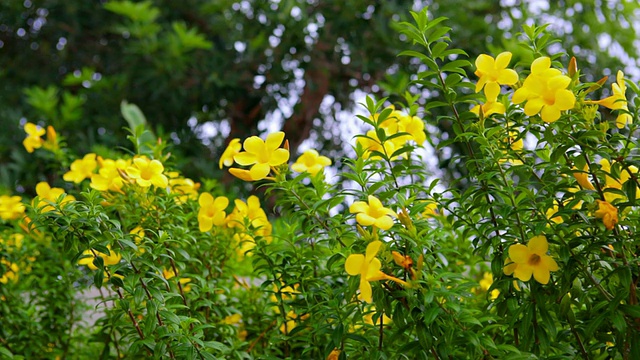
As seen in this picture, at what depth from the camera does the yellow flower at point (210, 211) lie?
1203mm

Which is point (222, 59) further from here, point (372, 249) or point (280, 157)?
point (372, 249)

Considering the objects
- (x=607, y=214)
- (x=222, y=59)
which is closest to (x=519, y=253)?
(x=607, y=214)

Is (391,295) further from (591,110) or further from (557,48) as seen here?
(557,48)

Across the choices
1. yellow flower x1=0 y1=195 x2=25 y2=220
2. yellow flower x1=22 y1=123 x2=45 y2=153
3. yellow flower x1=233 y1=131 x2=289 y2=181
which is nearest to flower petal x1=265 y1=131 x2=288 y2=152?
yellow flower x1=233 y1=131 x2=289 y2=181

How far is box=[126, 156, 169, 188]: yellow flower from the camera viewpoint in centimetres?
114

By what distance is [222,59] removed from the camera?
362 cm

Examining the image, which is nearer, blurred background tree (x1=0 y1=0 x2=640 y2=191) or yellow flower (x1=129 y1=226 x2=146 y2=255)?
yellow flower (x1=129 y1=226 x2=146 y2=255)

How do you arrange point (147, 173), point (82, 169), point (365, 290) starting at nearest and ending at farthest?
point (365, 290) < point (147, 173) < point (82, 169)

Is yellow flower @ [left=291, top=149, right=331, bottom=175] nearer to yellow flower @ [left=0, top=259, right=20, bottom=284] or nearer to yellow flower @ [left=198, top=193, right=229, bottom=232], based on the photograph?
yellow flower @ [left=198, top=193, right=229, bottom=232]

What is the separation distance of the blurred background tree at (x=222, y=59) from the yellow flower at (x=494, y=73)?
192cm

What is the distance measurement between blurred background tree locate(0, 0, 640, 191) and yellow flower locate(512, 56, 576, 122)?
199cm

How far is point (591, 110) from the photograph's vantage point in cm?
95

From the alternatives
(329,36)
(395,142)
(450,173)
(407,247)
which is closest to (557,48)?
(450,173)

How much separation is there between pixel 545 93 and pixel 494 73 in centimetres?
11
